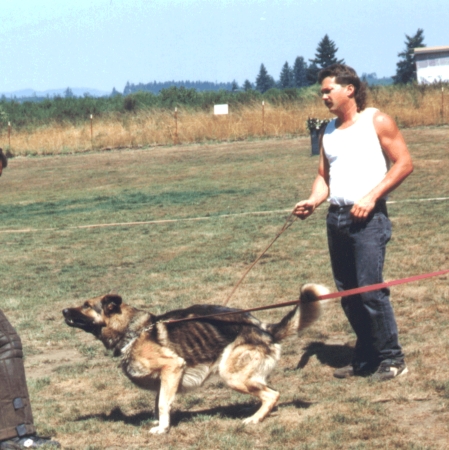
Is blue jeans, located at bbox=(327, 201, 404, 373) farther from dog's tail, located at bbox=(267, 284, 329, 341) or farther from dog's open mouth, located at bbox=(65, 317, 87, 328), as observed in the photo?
dog's open mouth, located at bbox=(65, 317, 87, 328)

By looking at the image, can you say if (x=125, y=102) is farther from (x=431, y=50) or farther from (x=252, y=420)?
(x=431, y=50)

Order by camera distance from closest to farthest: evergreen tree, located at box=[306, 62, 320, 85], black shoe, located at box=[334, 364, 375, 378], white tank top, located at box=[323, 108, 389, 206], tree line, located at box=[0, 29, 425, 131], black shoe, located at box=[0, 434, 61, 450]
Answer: black shoe, located at box=[0, 434, 61, 450] → white tank top, located at box=[323, 108, 389, 206] → black shoe, located at box=[334, 364, 375, 378] → tree line, located at box=[0, 29, 425, 131] → evergreen tree, located at box=[306, 62, 320, 85]

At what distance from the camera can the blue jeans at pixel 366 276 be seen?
5984 mm

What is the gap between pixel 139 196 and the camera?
21297 millimetres

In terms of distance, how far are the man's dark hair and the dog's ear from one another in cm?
218

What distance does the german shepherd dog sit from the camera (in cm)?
560

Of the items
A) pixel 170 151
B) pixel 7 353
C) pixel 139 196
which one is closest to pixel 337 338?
pixel 7 353

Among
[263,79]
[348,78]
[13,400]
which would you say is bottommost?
[13,400]

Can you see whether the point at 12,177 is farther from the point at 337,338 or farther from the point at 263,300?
the point at 337,338

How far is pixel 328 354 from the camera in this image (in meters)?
7.18

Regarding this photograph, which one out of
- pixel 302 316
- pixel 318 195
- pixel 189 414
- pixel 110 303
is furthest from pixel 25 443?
pixel 318 195

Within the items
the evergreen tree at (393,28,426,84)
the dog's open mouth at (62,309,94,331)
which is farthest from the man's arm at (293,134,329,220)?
the evergreen tree at (393,28,426,84)

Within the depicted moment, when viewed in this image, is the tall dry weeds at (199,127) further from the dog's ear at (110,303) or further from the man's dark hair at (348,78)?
the dog's ear at (110,303)

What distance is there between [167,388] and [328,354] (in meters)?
2.05
